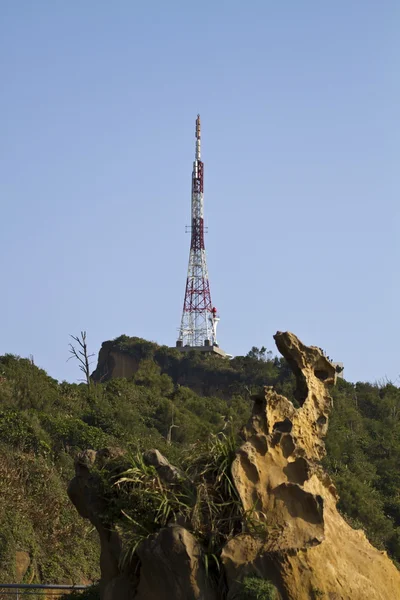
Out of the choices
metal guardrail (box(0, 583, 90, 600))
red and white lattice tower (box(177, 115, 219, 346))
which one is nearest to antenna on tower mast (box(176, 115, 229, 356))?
red and white lattice tower (box(177, 115, 219, 346))

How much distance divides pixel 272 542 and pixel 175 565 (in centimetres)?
107

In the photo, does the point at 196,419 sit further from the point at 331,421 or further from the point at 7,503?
the point at 7,503

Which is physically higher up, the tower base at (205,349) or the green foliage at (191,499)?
the tower base at (205,349)

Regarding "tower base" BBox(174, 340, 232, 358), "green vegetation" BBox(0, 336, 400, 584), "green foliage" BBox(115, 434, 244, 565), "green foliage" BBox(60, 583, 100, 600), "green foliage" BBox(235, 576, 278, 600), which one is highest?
"tower base" BBox(174, 340, 232, 358)

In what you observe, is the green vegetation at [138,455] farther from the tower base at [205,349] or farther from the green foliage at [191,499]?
the tower base at [205,349]

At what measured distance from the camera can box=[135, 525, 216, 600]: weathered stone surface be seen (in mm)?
10711

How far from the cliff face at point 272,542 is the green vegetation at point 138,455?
0.26 m

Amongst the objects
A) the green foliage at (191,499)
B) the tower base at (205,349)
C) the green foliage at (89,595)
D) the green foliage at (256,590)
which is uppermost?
the tower base at (205,349)

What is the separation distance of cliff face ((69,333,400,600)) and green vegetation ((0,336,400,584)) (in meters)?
0.26

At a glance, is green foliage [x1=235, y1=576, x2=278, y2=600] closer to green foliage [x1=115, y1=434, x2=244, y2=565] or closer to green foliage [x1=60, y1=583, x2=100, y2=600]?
green foliage [x1=115, y1=434, x2=244, y2=565]

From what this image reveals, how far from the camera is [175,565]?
10766mm

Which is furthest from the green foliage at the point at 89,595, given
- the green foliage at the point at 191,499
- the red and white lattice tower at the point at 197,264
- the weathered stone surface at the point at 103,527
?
the red and white lattice tower at the point at 197,264

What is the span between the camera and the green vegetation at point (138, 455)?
11539 millimetres

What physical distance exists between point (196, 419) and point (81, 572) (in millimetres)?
15943
